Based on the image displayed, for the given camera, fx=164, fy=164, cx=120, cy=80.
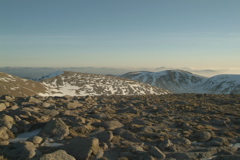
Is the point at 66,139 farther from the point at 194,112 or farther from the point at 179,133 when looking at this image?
the point at 194,112

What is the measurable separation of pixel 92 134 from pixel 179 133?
500cm

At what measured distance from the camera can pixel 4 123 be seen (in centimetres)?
830

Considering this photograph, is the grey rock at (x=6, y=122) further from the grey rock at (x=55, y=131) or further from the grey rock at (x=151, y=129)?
the grey rock at (x=151, y=129)

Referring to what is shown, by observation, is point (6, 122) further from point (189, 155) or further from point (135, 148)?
point (189, 155)

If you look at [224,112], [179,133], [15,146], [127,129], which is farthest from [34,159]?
[224,112]

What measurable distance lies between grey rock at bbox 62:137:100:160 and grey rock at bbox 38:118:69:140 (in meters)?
1.19

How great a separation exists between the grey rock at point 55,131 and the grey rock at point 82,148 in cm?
119

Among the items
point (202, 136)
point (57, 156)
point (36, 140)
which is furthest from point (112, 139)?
point (202, 136)

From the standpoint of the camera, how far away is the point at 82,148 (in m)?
6.44

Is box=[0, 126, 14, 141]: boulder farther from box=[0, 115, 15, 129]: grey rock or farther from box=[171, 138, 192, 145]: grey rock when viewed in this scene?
box=[171, 138, 192, 145]: grey rock

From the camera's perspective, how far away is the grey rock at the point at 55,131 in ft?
25.6

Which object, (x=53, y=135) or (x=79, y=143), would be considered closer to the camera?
(x=79, y=143)

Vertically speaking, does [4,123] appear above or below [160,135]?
above

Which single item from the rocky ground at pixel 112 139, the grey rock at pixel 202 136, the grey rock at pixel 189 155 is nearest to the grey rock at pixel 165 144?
the rocky ground at pixel 112 139
